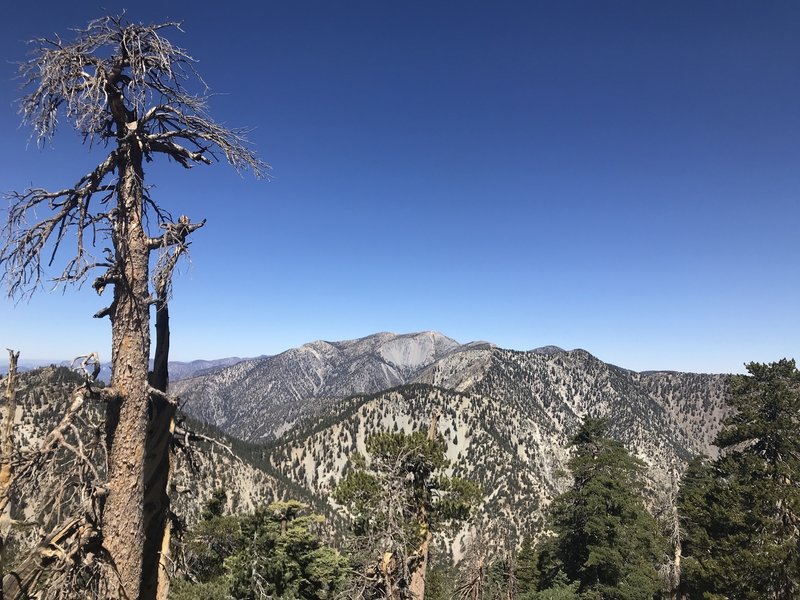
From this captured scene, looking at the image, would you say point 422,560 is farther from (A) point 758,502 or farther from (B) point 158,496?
(A) point 758,502

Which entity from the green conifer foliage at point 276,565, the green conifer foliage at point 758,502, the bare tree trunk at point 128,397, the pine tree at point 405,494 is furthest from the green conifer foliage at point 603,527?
the bare tree trunk at point 128,397

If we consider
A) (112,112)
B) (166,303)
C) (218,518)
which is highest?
(112,112)

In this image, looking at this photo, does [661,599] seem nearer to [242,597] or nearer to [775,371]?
[775,371]

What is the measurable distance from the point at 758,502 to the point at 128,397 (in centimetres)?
2955

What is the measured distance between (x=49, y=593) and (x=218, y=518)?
39190 mm

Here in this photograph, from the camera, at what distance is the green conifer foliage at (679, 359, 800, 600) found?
22.1 m

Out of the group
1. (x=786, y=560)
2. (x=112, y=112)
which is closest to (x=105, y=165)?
(x=112, y=112)

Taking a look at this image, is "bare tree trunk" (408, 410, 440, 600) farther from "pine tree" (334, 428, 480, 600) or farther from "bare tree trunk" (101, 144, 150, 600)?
"bare tree trunk" (101, 144, 150, 600)

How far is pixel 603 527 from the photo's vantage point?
3177 cm

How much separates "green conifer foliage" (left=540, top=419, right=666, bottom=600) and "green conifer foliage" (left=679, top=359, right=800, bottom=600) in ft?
14.7

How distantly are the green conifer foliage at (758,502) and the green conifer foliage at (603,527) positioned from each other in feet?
14.7

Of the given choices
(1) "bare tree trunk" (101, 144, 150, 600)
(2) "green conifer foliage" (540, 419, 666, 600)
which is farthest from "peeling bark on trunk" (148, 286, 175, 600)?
(2) "green conifer foliage" (540, 419, 666, 600)

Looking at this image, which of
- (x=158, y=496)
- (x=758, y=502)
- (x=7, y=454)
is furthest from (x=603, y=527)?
(x=7, y=454)

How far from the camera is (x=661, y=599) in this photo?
40375 millimetres
